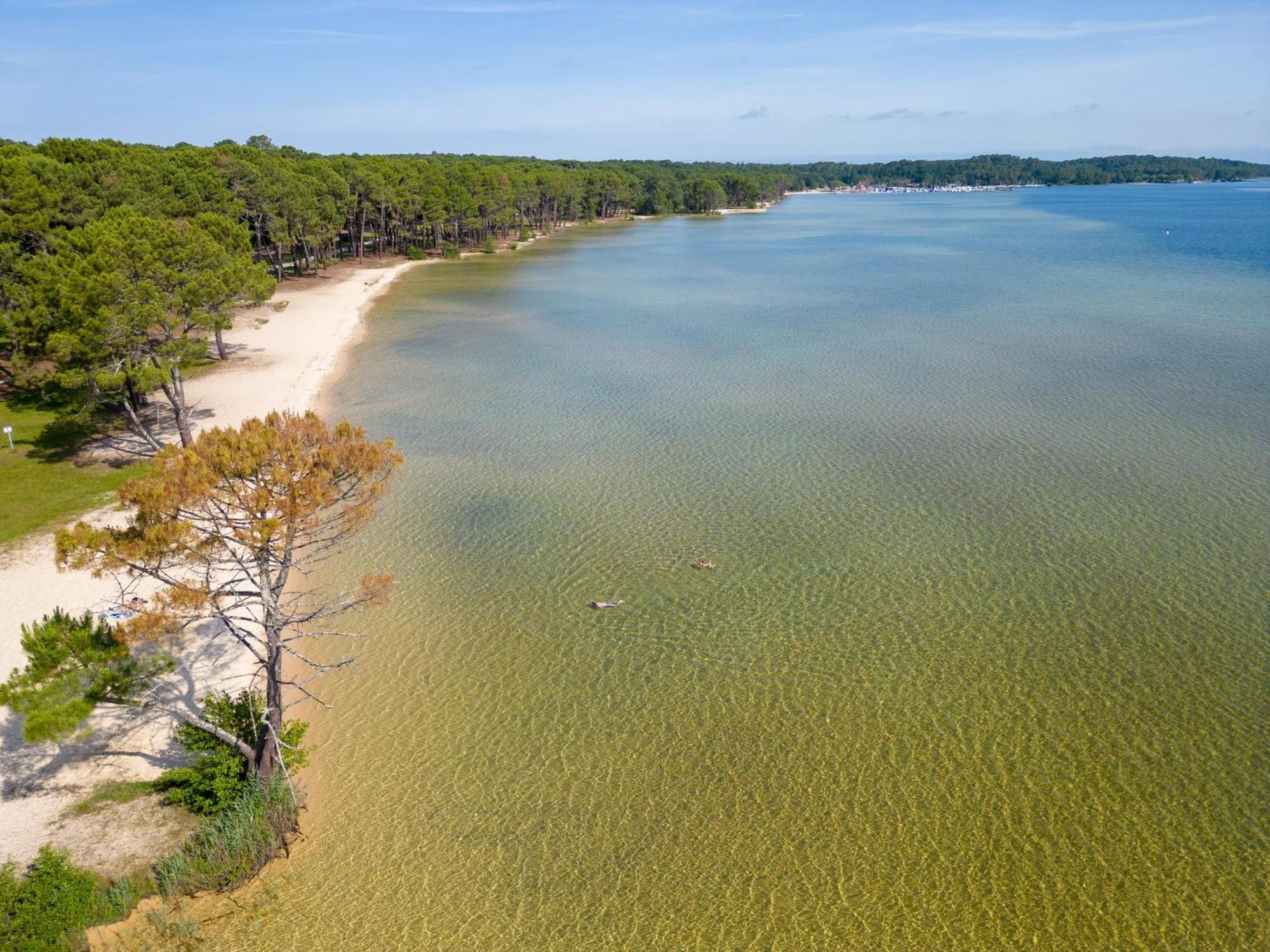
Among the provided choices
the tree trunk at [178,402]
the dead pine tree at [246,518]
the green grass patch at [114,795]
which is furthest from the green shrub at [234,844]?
the tree trunk at [178,402]

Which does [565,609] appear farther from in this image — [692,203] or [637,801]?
[692,203]

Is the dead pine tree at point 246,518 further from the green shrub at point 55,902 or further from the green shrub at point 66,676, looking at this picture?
the green shrub at point 55,902

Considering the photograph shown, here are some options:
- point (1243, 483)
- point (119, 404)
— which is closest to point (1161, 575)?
point (1243, 483)

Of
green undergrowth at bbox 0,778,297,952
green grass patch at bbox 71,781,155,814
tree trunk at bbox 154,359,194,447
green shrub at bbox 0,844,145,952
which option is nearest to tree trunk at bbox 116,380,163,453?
tree trunk at bbox 154,359,194,447

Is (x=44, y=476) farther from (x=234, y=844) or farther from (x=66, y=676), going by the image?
(x=234, y=844)

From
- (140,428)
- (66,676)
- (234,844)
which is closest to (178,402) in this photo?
(140,428)

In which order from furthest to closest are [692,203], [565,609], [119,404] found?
[692,203] → [119,404] → [565,609]
